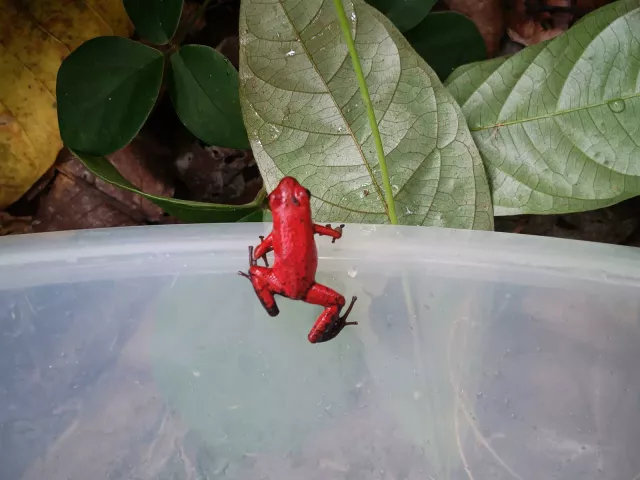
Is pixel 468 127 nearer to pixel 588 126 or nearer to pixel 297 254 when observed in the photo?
pixel 588 126

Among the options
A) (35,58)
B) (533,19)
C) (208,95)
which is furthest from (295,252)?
(533,19)

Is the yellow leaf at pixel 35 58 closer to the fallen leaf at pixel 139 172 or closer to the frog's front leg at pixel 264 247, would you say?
the fallen leaf at pixel 139 172

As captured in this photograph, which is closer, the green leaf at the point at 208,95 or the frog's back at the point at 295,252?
the frog's back at the point at 295,252

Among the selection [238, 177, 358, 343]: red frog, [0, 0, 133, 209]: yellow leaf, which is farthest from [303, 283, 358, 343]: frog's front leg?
[0, 0, 133, 209]: yellow leaf

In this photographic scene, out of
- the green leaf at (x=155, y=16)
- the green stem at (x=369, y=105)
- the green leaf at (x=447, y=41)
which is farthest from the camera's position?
the green leaf at (x=447, y=41)

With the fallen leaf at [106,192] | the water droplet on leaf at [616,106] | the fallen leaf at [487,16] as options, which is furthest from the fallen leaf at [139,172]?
the water droplet on leaf at [616,106]

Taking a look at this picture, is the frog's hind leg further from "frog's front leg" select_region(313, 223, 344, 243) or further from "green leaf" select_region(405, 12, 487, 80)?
"green leaf" select_region(405, 12, 487, 80)

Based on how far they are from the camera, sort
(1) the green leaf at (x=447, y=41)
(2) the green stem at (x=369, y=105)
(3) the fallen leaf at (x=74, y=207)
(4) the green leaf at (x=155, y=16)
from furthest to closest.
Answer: (3) the fallen leaf at (x=74, y=207) < (1) the green leaf at (x=447, y=41) < (4) the green leaf at (x=155, y=16) < (2) the green stem at (x=369, y=105)

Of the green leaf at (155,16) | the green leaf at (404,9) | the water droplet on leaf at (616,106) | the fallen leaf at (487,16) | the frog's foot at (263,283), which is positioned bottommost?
the frog's foot at (263,283)
